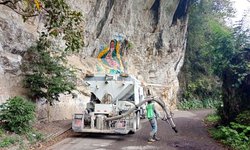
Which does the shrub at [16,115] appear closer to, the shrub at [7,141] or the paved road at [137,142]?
the shrub at [7,141]

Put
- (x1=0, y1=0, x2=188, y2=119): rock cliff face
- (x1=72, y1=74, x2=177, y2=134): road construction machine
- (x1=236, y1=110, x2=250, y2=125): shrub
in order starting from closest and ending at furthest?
(x1=236, y1=110, x2=250, y2=125): shrub → (x1=72, y1=74, x2=177, y2=134): road construction machine → (x1=0, y1=0, x2=188, y2=119): rock cliff face

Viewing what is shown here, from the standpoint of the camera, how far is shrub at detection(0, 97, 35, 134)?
936cm

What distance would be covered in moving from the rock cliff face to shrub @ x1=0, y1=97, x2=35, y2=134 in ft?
7.36

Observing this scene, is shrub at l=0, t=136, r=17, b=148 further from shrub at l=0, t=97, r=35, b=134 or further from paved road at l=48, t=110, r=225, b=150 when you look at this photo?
paved road at l=48, t=110, r=225, b=150

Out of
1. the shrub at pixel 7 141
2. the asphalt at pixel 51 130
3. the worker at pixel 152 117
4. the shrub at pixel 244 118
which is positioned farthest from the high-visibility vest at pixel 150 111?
the shrub at pixel 7 141

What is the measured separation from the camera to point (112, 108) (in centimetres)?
1174

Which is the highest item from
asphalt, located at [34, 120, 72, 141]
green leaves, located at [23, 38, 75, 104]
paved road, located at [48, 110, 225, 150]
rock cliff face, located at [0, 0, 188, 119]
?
rock cliff face, located at [0, 0, 188, 119]

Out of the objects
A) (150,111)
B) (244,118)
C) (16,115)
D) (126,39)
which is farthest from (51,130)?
(126,39)

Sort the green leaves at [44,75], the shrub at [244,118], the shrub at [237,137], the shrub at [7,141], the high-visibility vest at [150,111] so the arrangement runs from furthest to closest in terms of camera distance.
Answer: the green leaves at [44,75] → the high-visibility vest at [150,111] → the shrub at [244,118] → the shrub at [237,137] → the shrub at [7,141]

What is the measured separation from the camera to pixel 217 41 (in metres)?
13.1

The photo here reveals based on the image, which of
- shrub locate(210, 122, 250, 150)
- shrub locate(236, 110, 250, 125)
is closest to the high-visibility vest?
shrub locate(210, 122, 250, 150)

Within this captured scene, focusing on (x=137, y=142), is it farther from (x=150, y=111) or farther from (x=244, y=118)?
(x=244, y=118)

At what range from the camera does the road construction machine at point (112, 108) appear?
36.2ft

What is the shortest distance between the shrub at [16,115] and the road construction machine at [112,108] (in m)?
2.07
